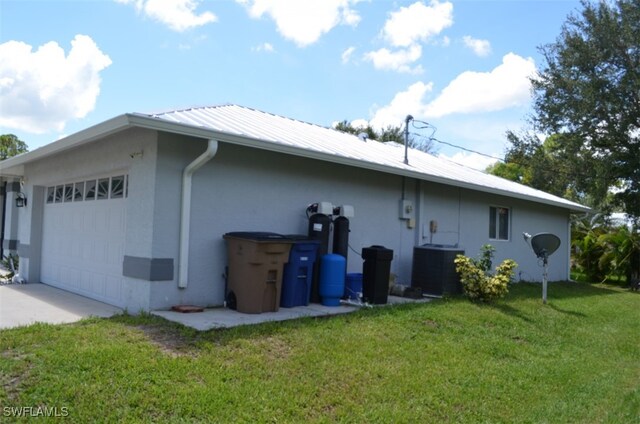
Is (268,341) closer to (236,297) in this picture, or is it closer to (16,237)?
(236,297)

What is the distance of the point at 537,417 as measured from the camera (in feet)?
15.9

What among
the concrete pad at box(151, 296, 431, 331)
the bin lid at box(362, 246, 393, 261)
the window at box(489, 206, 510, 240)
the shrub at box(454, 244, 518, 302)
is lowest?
the concrete pad at box(151, 296, 431, 331)

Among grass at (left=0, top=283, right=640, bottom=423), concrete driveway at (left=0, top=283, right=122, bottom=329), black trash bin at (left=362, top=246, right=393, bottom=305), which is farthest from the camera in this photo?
black trash bin at (left=362, top=246, right=393, bottom=305)

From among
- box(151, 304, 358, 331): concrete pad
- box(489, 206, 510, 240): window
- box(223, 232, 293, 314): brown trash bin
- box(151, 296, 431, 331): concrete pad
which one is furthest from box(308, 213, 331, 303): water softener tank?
box(489, 206, 510, 240): window

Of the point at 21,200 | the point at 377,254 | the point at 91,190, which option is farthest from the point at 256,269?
the point at 21,200

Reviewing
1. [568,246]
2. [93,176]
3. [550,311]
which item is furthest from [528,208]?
[93,176]

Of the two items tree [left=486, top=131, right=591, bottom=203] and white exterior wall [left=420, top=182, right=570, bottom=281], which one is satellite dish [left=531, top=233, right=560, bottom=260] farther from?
tree [left=486, top=131, right=591, bottom=203]

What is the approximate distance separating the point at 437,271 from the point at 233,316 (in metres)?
5.00

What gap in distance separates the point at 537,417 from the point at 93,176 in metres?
8.03

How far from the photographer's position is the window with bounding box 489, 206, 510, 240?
14.5 m

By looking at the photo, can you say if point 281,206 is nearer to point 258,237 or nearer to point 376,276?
point 258,237

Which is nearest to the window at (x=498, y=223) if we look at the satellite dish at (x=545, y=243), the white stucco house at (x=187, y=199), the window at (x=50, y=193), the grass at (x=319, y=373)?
the white stucco house at (x=187, y=199)

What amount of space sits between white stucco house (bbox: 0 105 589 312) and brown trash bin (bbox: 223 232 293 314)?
518 mm

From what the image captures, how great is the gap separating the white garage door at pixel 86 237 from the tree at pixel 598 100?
17113 millimetres
